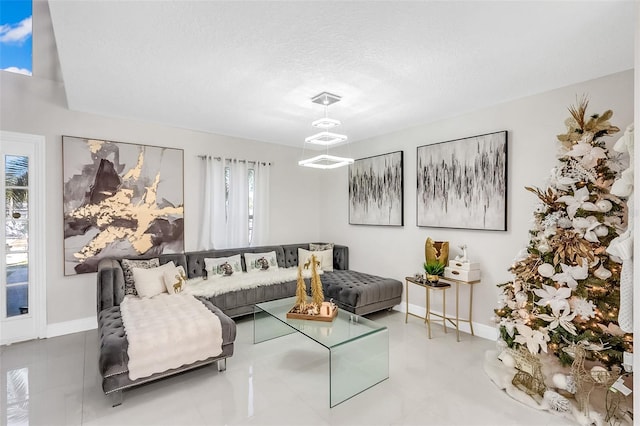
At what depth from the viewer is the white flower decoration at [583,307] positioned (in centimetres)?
234

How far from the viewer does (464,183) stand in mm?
3812

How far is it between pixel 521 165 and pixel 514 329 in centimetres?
171

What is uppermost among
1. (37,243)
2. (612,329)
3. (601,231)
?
(601,231)

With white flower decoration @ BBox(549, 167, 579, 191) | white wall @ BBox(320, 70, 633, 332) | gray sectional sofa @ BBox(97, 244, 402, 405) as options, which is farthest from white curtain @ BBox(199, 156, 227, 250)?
white flower decoration @ BBox(549, 167, 579, 191)

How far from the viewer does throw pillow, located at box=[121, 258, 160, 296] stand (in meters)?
3.62

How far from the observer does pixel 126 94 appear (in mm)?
3266

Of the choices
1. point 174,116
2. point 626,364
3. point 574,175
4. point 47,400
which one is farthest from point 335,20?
point 47,400

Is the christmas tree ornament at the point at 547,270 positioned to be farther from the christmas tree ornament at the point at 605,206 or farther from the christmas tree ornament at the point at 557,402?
the christmas tree ornament at the point at 557,402

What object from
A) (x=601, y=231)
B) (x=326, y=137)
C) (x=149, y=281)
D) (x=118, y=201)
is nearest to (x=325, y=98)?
(x=326, y=137)

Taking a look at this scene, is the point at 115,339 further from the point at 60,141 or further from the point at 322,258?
the point at 322,258

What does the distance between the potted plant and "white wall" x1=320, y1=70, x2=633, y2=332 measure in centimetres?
37

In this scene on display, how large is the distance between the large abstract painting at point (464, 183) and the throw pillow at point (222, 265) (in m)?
2.68

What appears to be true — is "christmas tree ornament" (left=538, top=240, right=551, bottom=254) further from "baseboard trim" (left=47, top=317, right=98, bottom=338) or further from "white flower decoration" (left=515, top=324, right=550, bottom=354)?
"baseboard trim" (left=47, top=317, right=98, bottom=338)

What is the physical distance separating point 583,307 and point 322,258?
3417 millimetres
